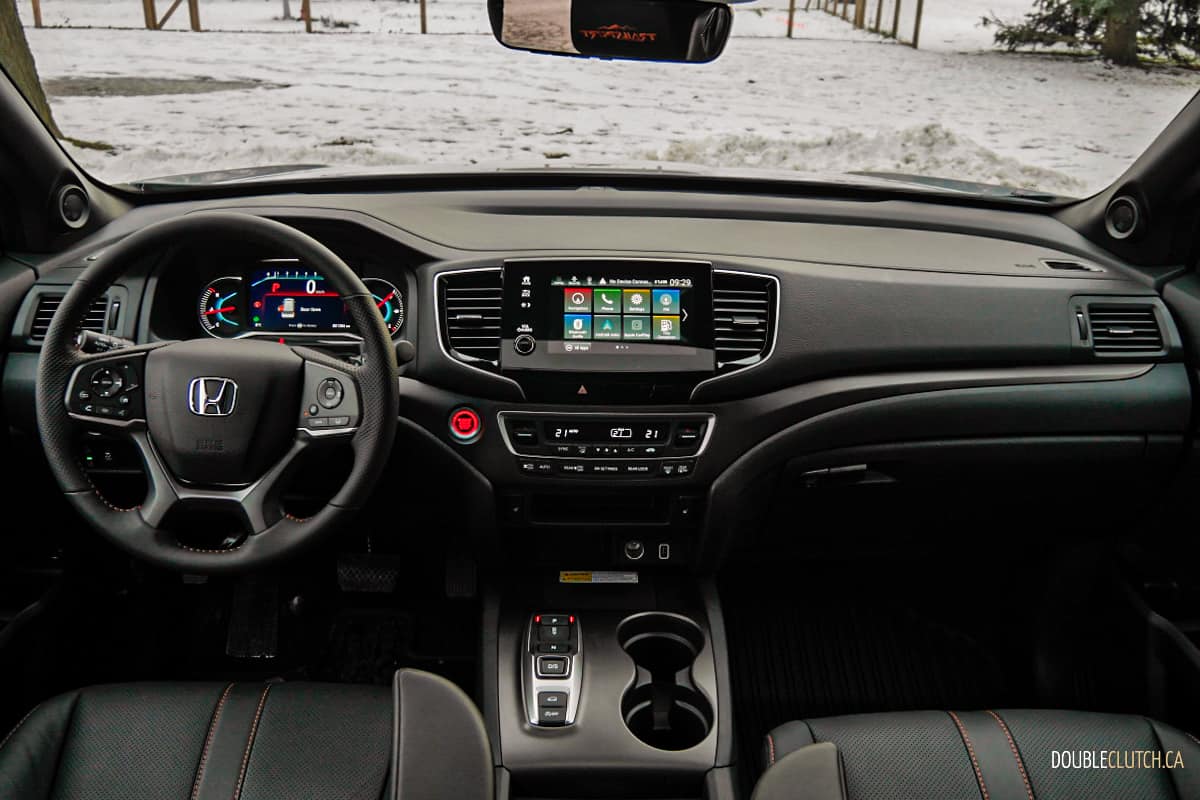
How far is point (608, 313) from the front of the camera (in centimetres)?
199

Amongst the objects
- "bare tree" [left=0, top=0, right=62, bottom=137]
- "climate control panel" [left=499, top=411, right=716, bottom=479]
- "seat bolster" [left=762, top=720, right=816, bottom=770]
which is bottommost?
"seat bolster" [left=762, top=720, right=816, bottom=770]

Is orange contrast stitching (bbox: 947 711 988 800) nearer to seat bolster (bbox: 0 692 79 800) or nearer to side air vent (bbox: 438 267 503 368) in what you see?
side air vent (bbox: 438 267 503 368)

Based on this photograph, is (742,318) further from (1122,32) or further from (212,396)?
(1122,32)

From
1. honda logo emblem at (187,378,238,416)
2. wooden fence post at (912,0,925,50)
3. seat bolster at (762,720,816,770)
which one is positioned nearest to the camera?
honda logo emblem at (187,378,238,416)

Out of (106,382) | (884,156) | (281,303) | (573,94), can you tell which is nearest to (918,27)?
(884,156)

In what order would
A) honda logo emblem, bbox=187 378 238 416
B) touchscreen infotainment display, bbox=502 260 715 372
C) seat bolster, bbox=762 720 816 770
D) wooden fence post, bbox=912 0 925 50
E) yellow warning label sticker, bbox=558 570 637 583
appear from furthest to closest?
wooden fence post, bbox=912 0 925 50 < yellow warning label sticker, bbox=558 570 637 583 < touchscreen infotainment display, bbox=502 260 715 372 < seat bolster, bbox=762 720 816 770 < honda logo emblem, bbox=187 378 238 416

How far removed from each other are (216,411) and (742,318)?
3.54 ft

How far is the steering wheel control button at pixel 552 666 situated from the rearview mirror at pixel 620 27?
4.38ft

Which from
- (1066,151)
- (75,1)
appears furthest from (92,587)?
(1066,151)

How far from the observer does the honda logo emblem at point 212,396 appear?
1.69m

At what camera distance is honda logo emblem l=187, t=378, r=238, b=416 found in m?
1.69

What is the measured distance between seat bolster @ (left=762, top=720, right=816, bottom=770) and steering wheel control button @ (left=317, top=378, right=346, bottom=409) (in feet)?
3.58

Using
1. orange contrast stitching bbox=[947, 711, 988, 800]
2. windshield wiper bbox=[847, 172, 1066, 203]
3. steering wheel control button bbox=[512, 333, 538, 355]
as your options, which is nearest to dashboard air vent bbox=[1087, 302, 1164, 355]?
windshield wiper bbox=[847, 172, 1066, 203]

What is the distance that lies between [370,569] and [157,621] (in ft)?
2.09
